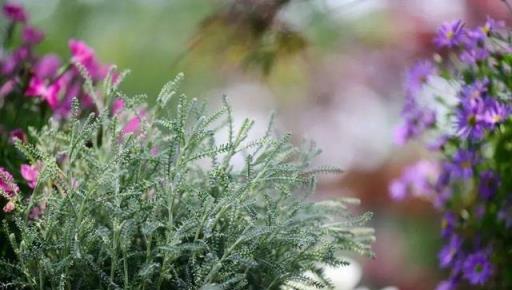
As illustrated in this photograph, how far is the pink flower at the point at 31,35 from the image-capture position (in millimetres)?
1874

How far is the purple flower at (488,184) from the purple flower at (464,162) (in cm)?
4

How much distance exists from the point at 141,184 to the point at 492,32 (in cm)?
84

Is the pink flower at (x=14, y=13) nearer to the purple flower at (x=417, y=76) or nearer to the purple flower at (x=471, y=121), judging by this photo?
the purple flower at (x=417, y=76)

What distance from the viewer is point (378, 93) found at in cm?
645

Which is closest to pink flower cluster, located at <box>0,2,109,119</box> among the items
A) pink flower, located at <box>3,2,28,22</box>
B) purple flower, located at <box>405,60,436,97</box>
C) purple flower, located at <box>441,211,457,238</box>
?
pink flower, located at <box>3,2,28,22</box>

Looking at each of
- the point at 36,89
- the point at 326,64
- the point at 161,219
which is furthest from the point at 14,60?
the point at 326,64

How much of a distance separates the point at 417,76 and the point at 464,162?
249 millimetres

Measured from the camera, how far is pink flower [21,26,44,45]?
1874 mm

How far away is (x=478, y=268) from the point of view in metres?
1.62

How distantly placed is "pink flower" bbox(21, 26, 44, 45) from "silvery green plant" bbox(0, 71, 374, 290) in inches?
26.5

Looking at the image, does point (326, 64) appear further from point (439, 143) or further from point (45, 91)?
point (45, 91)

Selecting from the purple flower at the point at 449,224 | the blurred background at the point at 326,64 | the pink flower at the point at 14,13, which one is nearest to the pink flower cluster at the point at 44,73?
the pink flower at the point at 14,13

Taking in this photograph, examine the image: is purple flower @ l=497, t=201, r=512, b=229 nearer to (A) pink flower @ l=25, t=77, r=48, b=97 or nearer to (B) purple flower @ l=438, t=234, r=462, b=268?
(B) purple flower @ l=438, t=234, r=462, b=268

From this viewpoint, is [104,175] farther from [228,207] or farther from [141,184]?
[228,207]
